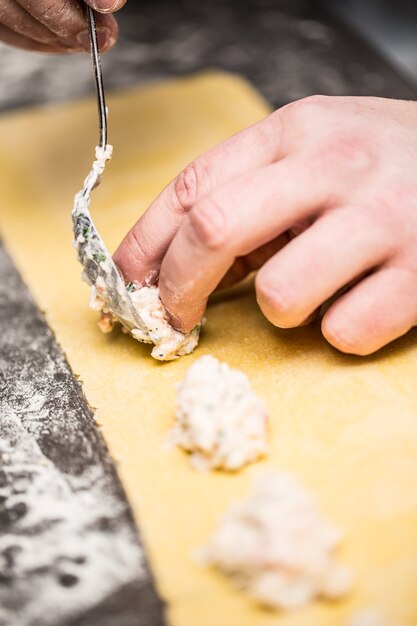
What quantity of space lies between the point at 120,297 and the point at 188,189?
0.63 feet

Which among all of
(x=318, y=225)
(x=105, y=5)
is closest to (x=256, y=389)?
(x=318, y=225)

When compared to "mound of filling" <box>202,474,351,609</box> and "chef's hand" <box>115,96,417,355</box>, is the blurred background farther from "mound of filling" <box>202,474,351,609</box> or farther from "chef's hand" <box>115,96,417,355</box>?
"mound of filling" <box>202,474,351,609</box>

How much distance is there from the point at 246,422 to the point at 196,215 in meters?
0.28

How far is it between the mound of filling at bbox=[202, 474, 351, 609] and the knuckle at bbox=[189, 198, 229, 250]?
32 centimetres

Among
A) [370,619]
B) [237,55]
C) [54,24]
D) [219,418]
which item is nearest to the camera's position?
[370,619]

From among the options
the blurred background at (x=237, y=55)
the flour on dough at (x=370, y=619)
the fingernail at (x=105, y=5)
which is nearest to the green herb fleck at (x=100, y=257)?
the fingernail at (x=105, y=5)

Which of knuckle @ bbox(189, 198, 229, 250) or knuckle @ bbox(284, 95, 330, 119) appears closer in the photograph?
knuckle @ bbox(189, 198, 229, 250)

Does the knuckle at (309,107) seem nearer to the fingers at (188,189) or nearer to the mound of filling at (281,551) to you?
Answer: the fingers at (188,189)

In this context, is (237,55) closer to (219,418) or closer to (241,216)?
(241,216)

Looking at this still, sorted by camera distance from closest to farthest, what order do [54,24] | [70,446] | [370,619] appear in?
[370,619] → [70,446] → [54,24]

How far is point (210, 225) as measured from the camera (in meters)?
0.97

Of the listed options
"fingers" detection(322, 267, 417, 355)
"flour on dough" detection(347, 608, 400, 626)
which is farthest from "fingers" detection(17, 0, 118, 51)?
"flour on dough" detection(347, 608, 400, 626)

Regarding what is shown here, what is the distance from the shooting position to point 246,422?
96 centimetres

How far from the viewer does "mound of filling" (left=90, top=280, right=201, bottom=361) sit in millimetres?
1107
